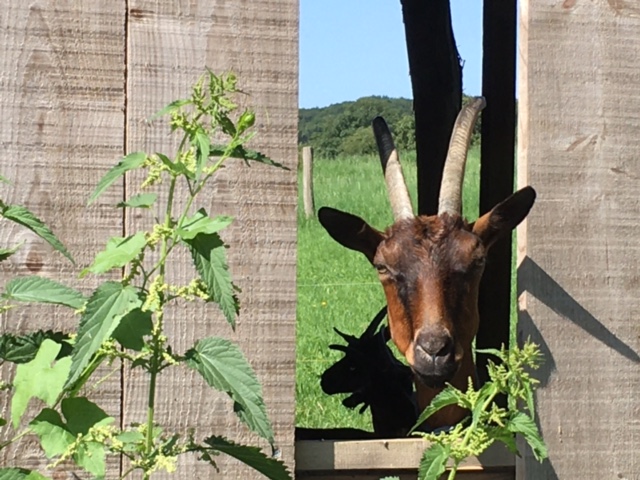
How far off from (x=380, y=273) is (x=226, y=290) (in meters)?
3.01

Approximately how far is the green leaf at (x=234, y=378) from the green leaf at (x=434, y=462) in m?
0.42

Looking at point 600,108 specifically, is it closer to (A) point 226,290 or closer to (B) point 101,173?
(B) point 101,173

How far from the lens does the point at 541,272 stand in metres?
3.38

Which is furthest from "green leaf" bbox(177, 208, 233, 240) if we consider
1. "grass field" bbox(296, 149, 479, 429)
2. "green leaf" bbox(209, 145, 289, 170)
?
"grass field" bbox(296, 149, 479, 429)

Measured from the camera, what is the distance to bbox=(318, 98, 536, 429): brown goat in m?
A: 4.38

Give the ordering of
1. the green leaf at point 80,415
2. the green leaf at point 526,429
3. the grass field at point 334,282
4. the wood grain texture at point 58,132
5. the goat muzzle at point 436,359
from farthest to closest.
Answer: the grass field at point 334,282, the goat muzzle at point 436,359, the wood grain texture at point 58,132, the green leaf at point 526,429, the green leaf at point 80,415

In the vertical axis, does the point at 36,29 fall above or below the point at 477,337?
above

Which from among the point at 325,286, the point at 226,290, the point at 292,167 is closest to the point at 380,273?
the point at 292,167

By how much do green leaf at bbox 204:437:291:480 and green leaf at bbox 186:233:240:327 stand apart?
0.29 m

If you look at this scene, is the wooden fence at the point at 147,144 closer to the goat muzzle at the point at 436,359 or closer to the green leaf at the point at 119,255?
the green leaf at the point at 119,255

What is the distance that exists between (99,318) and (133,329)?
64 millimetres

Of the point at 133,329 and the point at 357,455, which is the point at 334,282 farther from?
the point at 133,329

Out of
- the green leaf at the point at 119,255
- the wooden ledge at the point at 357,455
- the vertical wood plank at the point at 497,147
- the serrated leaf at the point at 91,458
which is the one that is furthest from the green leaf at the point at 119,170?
the vertical wood plank at the point at 497,147

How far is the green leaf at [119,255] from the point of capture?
6.12 ft
